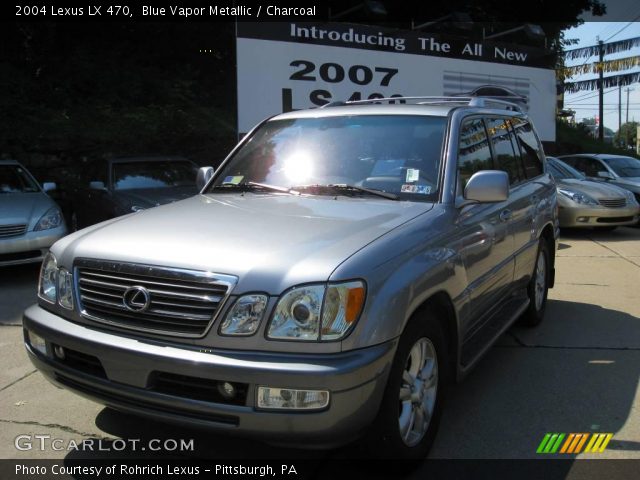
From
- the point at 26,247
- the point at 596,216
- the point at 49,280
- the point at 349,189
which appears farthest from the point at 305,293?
the point at 596,216

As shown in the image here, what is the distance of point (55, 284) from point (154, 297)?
74cm

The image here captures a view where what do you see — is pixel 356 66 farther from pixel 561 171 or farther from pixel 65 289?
pixel 65 289

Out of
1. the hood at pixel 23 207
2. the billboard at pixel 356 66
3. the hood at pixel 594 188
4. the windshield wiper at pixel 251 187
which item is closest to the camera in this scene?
the windshield wiper at pixel 251 187

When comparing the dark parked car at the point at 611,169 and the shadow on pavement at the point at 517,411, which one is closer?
the shadow on pavement at the point at 517,411

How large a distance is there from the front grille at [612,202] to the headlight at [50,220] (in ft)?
29.2

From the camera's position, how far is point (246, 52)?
460 inches

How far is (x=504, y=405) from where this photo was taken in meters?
3.70

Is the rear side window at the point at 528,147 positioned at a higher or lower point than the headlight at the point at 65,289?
higher

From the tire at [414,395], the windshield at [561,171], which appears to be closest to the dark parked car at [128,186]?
the tire at [414,395]

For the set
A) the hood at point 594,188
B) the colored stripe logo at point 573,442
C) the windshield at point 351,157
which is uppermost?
the windshield at point 351,157

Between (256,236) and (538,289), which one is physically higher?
(256,236)

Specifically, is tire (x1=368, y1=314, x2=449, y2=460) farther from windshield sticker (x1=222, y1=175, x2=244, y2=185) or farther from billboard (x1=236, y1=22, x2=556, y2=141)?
billboard (x1=236, y1=22, x2=556, y2=141)

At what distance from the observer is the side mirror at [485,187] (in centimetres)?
336

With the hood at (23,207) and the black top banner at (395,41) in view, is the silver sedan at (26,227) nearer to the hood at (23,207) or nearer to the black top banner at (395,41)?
the hood at (23,207)
